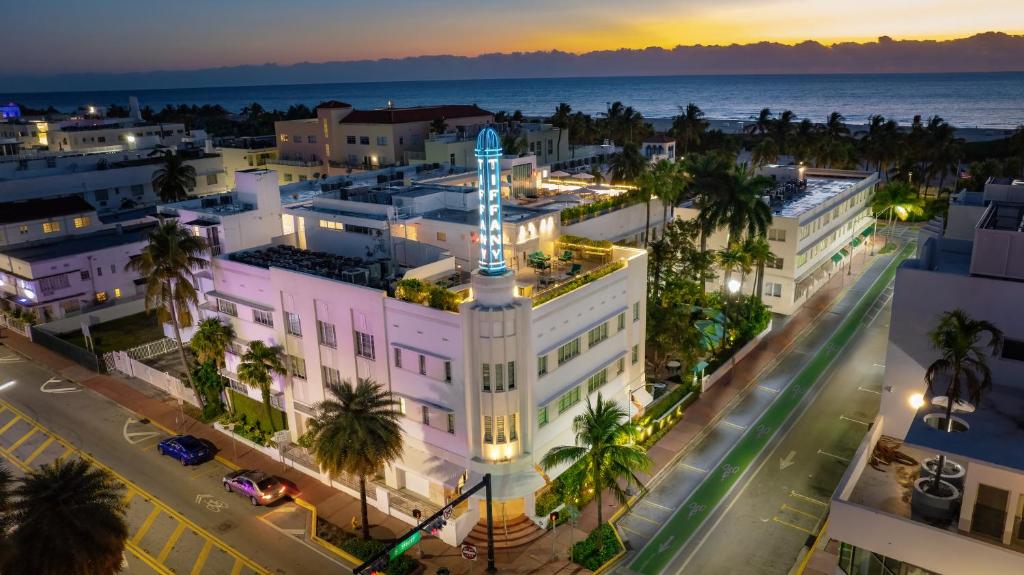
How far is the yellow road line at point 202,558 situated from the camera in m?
36.2

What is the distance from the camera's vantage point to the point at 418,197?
53312 mm

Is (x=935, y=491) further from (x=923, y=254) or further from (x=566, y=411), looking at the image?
(x=566, y=411)

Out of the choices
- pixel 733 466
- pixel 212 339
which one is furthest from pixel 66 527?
pixel 733 466

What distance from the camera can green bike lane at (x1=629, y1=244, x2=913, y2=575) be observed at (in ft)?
119

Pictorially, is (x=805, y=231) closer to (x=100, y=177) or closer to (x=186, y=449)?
(x=186, y=449)

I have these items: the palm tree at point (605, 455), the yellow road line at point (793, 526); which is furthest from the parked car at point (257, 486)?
the yellow road line at point (793, 526)

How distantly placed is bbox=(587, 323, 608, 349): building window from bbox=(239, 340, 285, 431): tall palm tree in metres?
20.5

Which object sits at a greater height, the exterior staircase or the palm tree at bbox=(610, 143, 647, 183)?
the palm tree at bbox=(610, 143, 647, 183)

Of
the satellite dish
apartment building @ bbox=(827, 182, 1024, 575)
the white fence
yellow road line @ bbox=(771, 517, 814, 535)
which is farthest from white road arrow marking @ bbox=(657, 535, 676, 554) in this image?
the white fence

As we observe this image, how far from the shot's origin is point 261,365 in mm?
45281

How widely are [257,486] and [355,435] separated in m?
11.0

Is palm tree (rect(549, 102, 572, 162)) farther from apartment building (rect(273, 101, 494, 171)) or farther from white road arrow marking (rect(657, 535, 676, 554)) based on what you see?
white road arrow marking (rect(657, 535, 676, 554))

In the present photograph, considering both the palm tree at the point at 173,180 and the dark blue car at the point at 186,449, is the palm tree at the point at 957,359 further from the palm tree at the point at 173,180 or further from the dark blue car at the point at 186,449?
the palm tree at the point at 173,180

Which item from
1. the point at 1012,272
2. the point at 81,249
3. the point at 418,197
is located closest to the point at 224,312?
the point at 418,197
